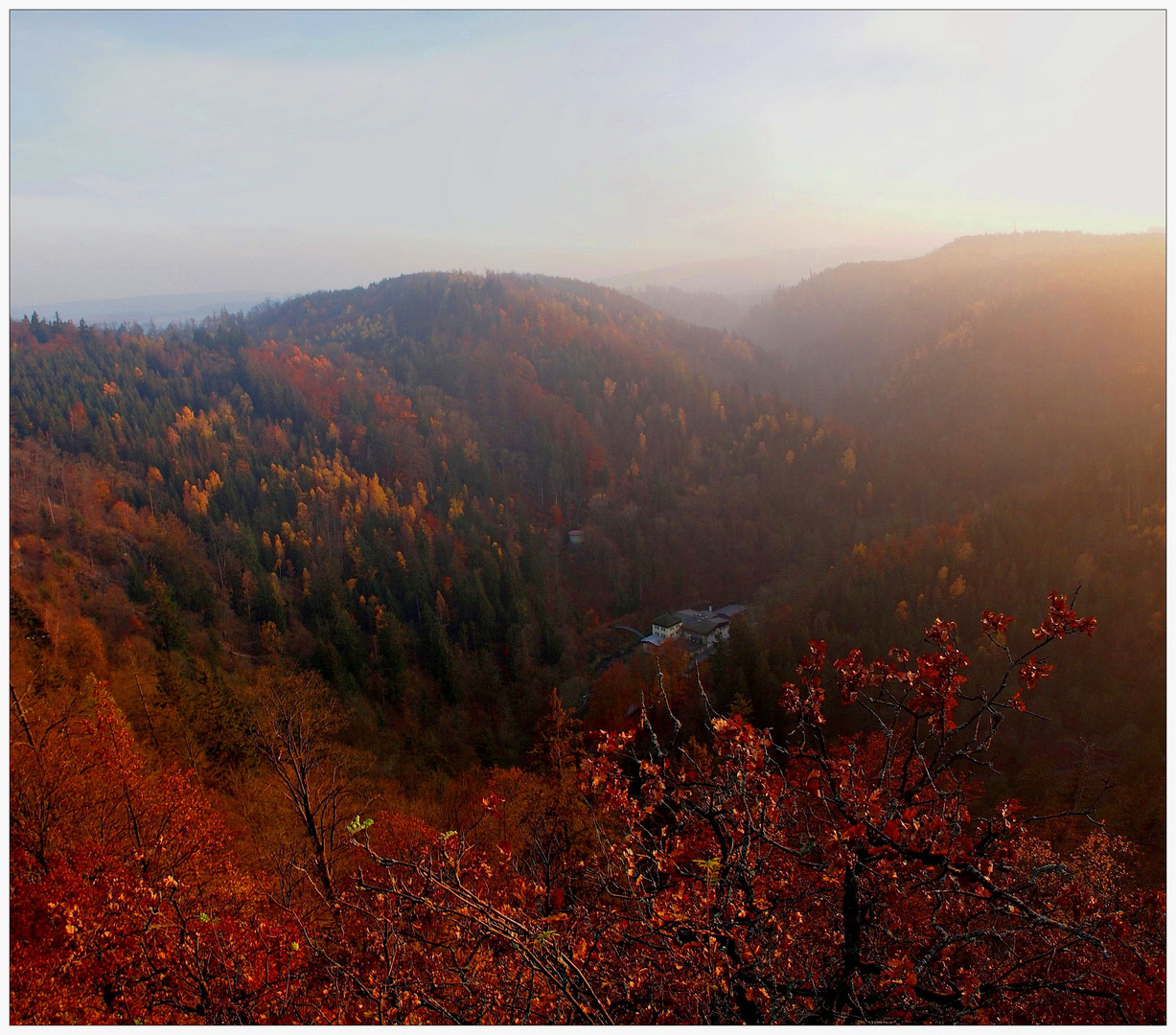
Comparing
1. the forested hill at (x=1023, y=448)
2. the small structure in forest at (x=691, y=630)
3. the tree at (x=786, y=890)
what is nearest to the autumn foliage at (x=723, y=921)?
the tree at (x=786, y=890)

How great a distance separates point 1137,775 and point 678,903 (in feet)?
70.5

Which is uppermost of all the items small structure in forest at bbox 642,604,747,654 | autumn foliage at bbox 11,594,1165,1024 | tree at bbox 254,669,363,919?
autumn foliage at bbox 11,594,1165,1024

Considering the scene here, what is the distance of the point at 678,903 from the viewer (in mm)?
4559

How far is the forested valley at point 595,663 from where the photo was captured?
14.5 ft

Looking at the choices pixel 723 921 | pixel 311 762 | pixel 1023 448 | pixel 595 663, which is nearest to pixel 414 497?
pixel 595 663

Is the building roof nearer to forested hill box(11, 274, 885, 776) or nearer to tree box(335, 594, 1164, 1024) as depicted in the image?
forested hill box(11, 274, 885, 776)

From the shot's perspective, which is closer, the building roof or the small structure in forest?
the small structure in forest

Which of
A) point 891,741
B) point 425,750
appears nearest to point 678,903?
point 891,741

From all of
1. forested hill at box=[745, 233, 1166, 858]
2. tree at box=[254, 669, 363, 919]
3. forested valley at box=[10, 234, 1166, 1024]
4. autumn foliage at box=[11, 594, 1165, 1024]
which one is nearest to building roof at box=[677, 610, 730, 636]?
forested valley at box=[10, 234, 1166, 1024]

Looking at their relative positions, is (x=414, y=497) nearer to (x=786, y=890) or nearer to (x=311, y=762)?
(x=311, y=762)

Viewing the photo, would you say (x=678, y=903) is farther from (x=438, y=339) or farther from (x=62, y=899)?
(x=438, y=339)

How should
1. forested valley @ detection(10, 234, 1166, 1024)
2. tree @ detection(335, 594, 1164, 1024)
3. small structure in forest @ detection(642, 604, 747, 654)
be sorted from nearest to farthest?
1. tree @ detection(335, 594, 1164, 1024)
2. forested valley @ detection(10, 234, 1166, 1024)
3. small structure in forest @ detection(642, 604, 747, 654)

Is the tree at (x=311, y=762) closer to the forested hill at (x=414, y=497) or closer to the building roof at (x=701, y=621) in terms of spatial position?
the forested hill at (x=414, y=497)

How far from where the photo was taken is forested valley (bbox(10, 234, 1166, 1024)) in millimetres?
4414
